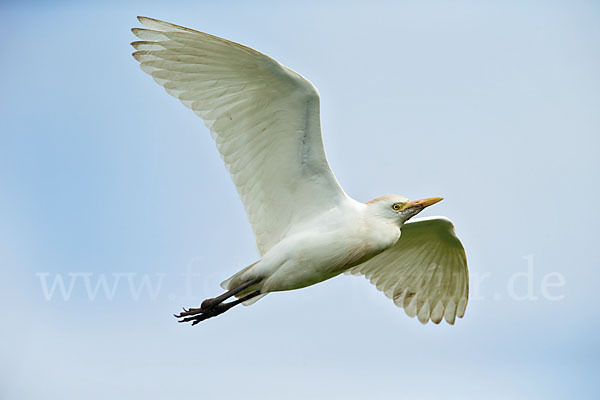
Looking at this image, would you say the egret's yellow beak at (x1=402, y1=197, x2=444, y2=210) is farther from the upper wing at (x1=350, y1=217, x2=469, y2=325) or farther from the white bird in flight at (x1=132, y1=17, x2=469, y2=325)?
the upper wing at (x1=350, y1=217, x2=469, y2=325)

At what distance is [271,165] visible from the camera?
10.5 meters

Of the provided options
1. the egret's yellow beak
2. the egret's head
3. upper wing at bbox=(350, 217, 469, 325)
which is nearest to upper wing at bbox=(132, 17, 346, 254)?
the egret's head

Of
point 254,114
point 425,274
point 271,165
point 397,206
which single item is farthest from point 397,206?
point 425,274

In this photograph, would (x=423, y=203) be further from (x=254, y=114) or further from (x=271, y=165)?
(x=254, y=114)

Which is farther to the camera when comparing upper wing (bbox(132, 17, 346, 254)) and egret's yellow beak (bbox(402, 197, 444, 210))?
egret's yellow beak (bbox(402, 197, 444, 210))

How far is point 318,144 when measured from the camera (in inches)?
400

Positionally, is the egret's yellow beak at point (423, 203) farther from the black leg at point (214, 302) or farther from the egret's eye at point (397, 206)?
the black leg at point (214, 302)

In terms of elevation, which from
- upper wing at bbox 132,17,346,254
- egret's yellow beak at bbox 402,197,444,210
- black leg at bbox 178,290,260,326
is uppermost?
upper wing at bbox 132,17,346,254

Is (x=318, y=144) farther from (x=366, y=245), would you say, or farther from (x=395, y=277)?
(x=395, y=277)

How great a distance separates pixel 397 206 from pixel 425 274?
8.07ft

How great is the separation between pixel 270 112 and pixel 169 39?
1410 mm

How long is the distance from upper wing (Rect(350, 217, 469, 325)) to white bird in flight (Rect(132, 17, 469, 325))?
1.85 m

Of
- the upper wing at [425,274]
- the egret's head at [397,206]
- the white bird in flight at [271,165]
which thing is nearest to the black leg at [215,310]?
the white bird in flight at [271,165]

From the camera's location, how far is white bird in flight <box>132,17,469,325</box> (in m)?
10.0
